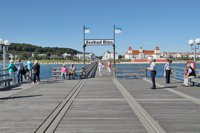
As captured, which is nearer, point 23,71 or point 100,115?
point 100,115

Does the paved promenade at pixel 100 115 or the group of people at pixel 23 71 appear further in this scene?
the group of people at pixel 23 71

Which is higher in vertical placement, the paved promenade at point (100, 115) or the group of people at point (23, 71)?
the group of people at point (23, 71)

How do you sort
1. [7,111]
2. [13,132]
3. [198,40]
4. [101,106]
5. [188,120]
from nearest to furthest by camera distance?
[13,132] → [188,120] → [7,111] → [101,106] → [198,40]

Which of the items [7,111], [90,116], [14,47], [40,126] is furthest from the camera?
[14,47]

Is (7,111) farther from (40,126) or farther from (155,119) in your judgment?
(155,119)

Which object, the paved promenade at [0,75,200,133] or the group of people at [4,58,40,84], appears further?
the group of people at [4,58,40,84]

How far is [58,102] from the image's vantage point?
45.0ft

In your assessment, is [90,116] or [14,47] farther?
[14,47]

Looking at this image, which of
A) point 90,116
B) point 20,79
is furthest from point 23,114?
point 20,79

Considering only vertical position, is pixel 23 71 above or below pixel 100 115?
above

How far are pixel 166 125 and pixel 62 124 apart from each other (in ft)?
8.35

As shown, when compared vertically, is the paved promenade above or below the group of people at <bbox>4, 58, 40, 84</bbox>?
below

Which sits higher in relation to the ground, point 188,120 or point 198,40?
point 198,40

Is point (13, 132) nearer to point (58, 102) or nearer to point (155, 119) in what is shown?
point (155, 119)
